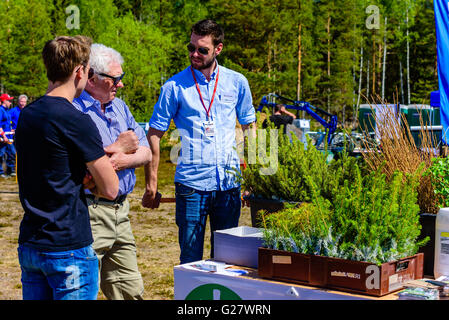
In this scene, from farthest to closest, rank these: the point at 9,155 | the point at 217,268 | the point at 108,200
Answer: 1. the point at 9,155
2. the point at 108,200
3. the point at 217,268

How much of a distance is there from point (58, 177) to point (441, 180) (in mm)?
1555

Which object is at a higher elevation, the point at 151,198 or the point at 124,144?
the point at 124,144

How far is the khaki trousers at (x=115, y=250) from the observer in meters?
3.15

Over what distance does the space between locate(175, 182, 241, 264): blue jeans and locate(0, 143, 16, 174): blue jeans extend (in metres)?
11.5

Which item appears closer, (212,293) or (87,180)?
(87,180)

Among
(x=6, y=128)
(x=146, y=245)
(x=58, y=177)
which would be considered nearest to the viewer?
(x=58, y=177)

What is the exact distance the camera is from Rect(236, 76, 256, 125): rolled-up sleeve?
12.5 ft

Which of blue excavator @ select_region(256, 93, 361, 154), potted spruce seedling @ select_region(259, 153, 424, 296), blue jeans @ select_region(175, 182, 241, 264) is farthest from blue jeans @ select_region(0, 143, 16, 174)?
potted spruce seedling @ select_region(259, 153, 424, 296)

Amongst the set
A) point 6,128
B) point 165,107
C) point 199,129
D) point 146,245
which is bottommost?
point 146,245

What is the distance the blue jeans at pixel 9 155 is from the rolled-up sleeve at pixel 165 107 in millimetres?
11335

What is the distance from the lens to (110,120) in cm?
322

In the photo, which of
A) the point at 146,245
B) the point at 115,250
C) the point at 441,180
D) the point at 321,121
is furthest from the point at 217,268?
the point at 321,121

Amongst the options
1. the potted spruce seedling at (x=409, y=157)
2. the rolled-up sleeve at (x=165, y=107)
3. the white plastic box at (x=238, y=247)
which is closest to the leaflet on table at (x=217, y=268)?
the white plastic box at (x=238, y=247)

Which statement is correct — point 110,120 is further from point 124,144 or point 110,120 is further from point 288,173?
point 288,173
